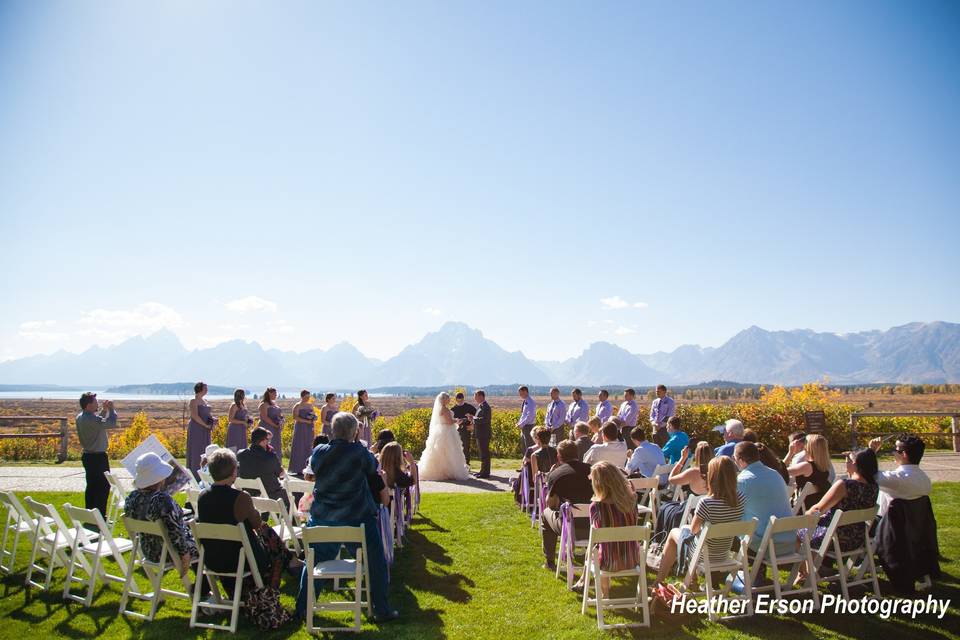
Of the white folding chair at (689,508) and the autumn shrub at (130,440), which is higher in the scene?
the white folding chair at (689,508)

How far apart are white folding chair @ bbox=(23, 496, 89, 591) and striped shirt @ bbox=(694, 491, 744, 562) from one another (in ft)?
18.6

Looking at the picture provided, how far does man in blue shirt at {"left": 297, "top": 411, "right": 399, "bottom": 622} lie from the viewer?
5.38m

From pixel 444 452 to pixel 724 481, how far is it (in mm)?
8762

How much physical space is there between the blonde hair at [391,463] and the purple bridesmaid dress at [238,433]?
5.30m

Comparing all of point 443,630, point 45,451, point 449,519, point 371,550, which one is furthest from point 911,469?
point 45,451

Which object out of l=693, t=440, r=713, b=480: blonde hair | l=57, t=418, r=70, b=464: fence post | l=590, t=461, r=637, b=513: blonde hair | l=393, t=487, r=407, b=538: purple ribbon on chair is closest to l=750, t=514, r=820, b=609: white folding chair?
l=693, t=440, r=713, b=480: blonde hair

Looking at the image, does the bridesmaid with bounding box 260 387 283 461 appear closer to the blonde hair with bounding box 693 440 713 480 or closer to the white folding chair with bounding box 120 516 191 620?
the white folding chair with bounding box 120 516 191 620

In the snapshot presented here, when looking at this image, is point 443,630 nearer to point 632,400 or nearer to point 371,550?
point 371,550

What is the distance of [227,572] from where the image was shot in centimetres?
508

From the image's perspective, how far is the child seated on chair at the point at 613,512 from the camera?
544 cm

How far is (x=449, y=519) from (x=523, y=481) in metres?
1.27

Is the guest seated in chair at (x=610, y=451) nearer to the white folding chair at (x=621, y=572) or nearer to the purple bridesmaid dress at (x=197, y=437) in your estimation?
the white folding chair at (x=621, y=572)

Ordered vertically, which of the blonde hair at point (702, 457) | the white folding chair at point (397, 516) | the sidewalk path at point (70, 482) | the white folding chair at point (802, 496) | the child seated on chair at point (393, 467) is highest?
the blonde hair at point (702, 457)

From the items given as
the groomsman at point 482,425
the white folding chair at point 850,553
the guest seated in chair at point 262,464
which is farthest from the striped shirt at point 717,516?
the groomsman at point 482,425
